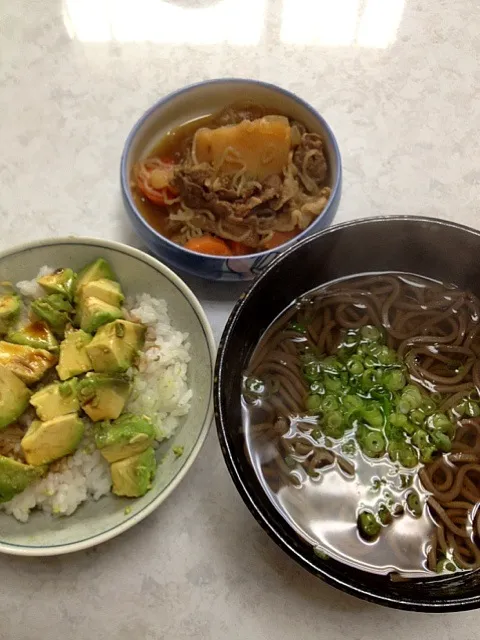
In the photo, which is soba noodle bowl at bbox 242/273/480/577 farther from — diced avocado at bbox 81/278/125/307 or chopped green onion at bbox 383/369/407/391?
diced avocado at bbox 81/278/125/307

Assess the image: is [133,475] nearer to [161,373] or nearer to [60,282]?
[161,373]

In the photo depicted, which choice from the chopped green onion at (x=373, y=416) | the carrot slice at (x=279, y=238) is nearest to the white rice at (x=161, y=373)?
the carrot slice at (x=279, y=238)

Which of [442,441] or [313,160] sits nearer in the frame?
[442,441]

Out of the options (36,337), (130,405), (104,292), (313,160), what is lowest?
(130,405)

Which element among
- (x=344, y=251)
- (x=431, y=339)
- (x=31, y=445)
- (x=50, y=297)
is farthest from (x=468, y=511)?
(x=50, y=297)

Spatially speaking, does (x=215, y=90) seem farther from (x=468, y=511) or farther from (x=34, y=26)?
(x=468, y=511)

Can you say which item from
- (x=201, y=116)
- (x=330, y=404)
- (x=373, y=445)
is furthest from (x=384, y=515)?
(x=201, y=116)

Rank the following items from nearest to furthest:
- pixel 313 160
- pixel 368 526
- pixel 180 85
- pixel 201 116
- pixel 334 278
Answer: pixel 368 526, pixel 334 278, pixel 313 160, pixel 201 116, pixel 180 85

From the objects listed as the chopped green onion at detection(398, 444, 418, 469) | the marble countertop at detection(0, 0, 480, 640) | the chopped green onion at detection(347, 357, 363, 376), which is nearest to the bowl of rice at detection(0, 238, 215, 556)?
the marble countertop at detection(0, 0, 480, 640)
